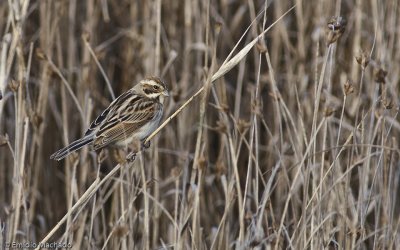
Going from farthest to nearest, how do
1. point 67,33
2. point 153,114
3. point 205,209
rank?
point 67,33
point 205,209
point 153,114

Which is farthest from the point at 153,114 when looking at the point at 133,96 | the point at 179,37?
the point at 179,37

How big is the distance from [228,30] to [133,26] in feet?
2.31

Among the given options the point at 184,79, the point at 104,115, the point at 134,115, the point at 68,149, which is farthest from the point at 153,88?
the point at 184,79

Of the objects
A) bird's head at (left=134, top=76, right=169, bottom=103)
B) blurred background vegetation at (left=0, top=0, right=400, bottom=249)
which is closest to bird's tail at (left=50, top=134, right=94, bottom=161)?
bird's head at (left=134, top=76, right=169, bottom=103)

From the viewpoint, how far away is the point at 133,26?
5.62 metres

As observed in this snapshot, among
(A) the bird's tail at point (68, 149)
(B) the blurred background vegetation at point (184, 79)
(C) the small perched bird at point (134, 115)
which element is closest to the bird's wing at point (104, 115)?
(C) the small perched bird at point (134, 115)

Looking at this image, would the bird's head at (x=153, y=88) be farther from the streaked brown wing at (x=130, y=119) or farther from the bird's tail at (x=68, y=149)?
the bird's tail at (x=68, y=149)

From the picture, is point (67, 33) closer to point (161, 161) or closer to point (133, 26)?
point (133, 26)

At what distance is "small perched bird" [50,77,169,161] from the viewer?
3824mm

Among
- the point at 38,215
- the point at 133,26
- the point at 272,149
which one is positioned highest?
the point at 133,26

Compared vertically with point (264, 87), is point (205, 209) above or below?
below

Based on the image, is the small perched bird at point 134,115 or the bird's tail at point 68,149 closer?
the bird's tail at point 68,149

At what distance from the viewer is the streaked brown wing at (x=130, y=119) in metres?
3.83

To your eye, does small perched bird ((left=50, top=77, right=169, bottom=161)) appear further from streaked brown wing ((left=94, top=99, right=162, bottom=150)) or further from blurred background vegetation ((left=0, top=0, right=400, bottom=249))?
blurred background vegetation ((left=0, top=0, right=400, bottom=249))
